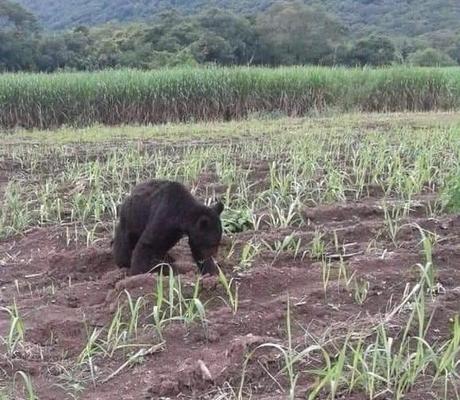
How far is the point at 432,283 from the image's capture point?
357 centimetres

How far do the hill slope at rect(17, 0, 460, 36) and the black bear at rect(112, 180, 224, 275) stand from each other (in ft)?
107

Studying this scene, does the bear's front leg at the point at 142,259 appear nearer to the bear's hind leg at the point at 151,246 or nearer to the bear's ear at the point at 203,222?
the bear's hind leg at the point at 151,246

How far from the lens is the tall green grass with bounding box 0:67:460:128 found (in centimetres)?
1586

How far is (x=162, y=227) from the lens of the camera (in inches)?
156

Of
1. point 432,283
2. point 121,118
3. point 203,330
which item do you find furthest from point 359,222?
point 121,118

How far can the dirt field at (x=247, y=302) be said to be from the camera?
2.85 meters

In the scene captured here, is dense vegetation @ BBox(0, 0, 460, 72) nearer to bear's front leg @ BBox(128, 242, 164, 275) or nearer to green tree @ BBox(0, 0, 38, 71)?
green tree @ BBox(0, 0, 38, 71)

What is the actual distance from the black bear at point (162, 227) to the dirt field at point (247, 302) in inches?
5.1

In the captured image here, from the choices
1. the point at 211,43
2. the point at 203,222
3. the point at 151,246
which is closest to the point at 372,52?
the point at 211,43

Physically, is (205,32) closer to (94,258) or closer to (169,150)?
(169,150)

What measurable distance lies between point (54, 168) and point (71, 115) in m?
8.32

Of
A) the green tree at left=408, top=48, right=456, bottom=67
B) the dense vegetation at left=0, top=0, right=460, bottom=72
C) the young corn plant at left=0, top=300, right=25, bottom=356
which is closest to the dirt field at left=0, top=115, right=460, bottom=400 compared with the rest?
the young corn plant at left=0, top=300, right=25, bottom=356

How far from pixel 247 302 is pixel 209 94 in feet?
43.1

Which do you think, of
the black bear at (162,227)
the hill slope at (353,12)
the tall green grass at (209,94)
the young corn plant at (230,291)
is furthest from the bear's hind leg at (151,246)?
the hill slope at (353,12)
